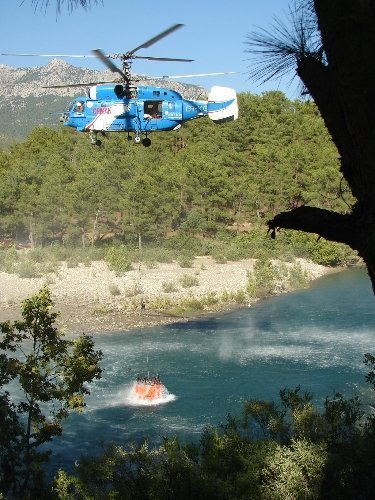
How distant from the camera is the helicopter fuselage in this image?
10.3 meters

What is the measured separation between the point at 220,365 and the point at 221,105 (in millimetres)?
6559

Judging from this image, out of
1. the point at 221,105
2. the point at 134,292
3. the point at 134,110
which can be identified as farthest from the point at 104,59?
the point at 134,292

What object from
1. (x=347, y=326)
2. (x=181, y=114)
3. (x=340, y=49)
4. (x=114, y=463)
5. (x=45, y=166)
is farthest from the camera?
(x=45, y=166)

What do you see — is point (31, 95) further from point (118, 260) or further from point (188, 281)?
point (188, 281)

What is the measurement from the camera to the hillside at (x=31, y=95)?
107 m

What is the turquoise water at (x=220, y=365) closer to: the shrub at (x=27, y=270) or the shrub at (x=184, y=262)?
the shrub at (x=184, y=262)

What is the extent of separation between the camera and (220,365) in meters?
14.6

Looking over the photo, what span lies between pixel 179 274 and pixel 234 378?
13299 millimetres

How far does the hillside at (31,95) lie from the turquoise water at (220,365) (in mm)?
75049

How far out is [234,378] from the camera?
13.7 m

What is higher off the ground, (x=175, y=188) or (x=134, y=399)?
(x=175, y=188)

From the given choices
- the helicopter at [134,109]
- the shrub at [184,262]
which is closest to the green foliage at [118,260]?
the shrub at [184,262]

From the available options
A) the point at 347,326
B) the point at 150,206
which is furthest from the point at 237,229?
the point at 347,326

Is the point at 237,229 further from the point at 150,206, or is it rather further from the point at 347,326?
the point at 347,326
